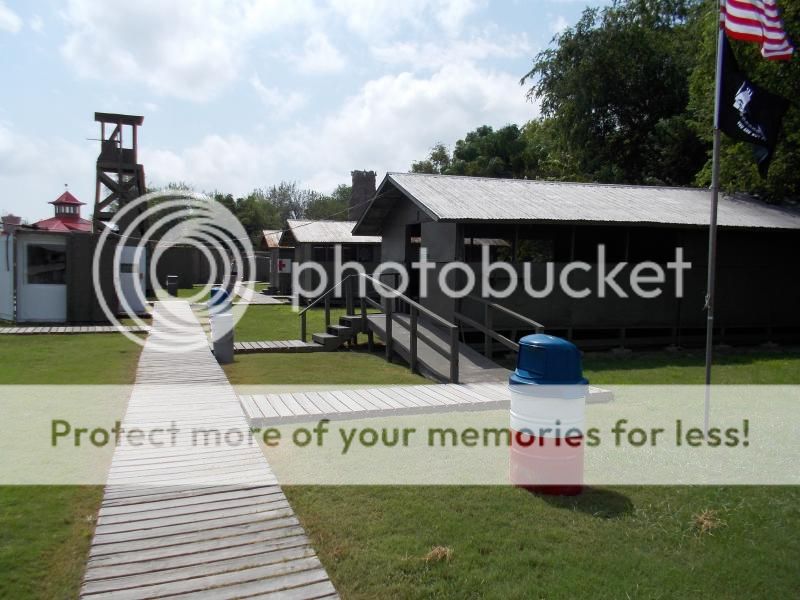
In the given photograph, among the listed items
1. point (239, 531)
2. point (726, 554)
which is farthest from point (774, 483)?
point (239, 531)

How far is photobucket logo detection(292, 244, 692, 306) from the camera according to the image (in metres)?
12.4

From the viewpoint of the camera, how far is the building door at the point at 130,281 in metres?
18.4

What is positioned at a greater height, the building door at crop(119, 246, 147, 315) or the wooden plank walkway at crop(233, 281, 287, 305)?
the building door at crop(119, 246, 147, 315)

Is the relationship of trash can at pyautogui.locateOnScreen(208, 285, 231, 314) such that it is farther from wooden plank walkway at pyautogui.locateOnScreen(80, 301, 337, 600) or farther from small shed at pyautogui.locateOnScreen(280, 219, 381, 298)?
small shed at pyautogui.locateOnScreen(280, 219, 381, 298)

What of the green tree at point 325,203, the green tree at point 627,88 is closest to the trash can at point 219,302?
the green tree at point 627,88

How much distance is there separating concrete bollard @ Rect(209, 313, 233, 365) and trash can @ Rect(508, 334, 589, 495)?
7.56 m

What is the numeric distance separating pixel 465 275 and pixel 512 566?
8757mm

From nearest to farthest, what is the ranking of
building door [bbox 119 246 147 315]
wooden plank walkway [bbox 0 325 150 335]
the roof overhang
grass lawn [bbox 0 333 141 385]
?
grass lawn [bbox 0 333 141 385]
the roof overhang
wooden plank walkway [bbox 0 325 150 335]
building door [bbox 119 246 147 315]

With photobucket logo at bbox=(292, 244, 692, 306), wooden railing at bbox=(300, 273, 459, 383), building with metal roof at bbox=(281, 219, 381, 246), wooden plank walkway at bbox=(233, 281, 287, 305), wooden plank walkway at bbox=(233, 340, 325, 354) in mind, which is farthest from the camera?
wooden plank walkway at bbox=(233, 281, 287, 305)

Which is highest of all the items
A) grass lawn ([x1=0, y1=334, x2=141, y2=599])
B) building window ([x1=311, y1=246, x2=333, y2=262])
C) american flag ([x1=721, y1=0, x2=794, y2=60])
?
american flag ([x1=721, y1=0, x2=794, y2=60])

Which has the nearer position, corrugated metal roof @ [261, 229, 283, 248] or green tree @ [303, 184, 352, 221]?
corrugated metal roof @ [261, 229, 283, 248]

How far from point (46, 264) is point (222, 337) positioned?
8.63 metres

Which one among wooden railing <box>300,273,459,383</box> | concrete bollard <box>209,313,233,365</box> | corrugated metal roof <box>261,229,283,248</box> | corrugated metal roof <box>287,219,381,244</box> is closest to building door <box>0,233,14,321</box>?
wooden railing <box>300,273,459,383</box>

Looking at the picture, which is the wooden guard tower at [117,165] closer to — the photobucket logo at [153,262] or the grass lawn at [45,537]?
the photobucket logo at [153,262]
